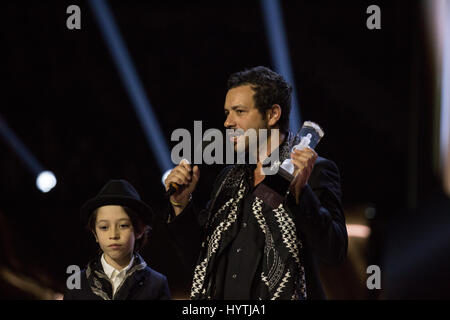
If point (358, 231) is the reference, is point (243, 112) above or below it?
above

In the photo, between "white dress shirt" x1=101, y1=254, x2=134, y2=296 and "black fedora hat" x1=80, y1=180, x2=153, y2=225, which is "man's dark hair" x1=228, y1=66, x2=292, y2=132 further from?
"white dress shirt" x1=101, y1=254, x2=134, y2=296

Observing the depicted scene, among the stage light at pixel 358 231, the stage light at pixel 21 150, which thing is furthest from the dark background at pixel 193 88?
the stage light at pixel 358 231

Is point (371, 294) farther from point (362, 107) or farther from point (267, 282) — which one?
point (267, 282)

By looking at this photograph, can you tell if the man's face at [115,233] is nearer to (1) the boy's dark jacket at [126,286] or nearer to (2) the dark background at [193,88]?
(1) the boy's dark jacket at [126,286]

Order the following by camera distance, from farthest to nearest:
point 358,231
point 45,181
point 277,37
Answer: point 277,37 → point 45,181 → point 358,231

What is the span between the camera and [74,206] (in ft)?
13.8

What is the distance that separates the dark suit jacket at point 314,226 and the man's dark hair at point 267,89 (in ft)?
0.91

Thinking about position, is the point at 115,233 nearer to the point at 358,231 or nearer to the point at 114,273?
the point at 114,273

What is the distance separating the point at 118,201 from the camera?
2.29m

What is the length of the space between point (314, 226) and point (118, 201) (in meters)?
0.88

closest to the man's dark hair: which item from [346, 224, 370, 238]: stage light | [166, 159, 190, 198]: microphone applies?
[166, 159, 190, 198]: microphone

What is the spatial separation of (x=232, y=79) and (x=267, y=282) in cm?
73

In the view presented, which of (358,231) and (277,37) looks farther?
(277,37)

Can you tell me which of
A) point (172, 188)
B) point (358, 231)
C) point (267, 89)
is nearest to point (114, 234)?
point (172, 188)
